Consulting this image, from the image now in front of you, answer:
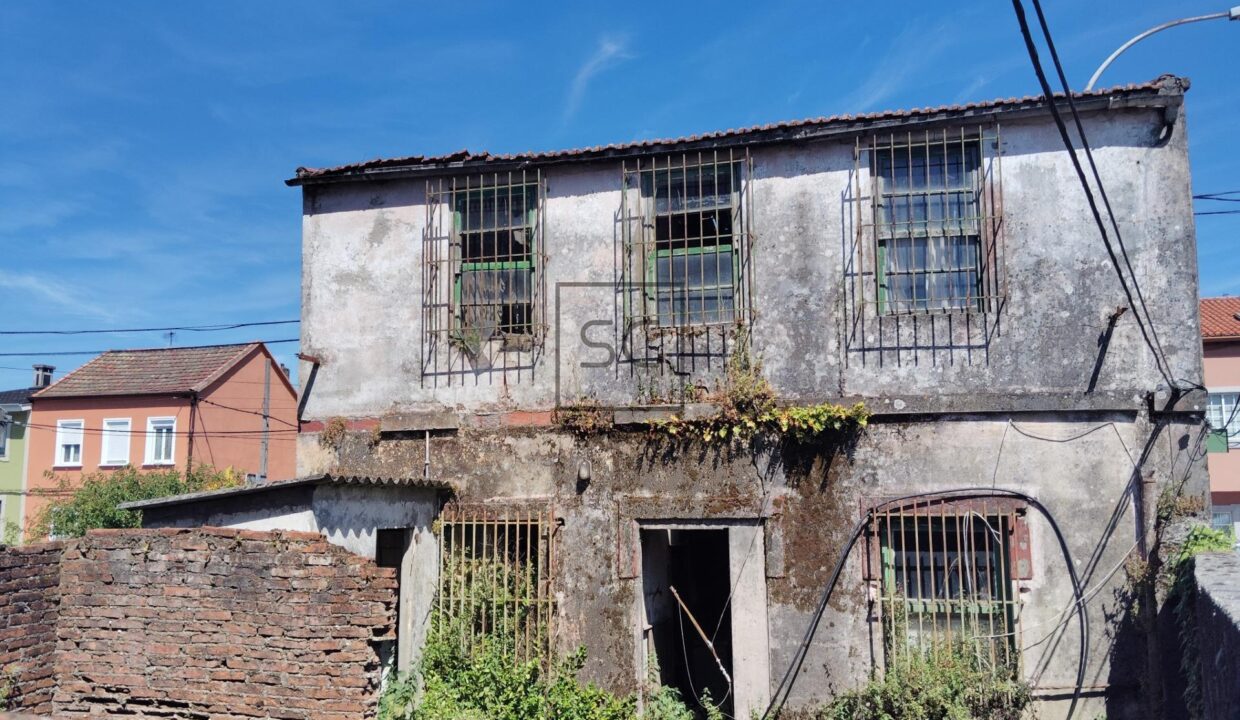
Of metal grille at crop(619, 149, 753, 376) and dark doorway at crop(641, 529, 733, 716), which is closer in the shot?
metal grille at crop(619, 149, 753, 376)

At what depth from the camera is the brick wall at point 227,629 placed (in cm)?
780

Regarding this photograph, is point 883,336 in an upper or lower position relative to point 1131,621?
upper

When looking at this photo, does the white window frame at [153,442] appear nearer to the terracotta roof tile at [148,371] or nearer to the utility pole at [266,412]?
the terracotta roof tile at [148,371]

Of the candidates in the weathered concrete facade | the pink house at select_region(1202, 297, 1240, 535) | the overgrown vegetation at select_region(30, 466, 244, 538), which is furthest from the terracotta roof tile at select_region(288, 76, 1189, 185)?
the pink house at select_region(1202, 297, 1240, 535)

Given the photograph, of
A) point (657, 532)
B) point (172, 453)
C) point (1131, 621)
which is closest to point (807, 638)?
point (657, 532)

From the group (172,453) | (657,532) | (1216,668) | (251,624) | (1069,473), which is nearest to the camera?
(1216,668)

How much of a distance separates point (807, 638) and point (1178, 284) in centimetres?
482

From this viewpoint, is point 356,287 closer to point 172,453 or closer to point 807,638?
point 807,638

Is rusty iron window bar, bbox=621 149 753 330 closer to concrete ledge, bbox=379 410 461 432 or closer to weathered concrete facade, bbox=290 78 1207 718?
weathered concrete facade, bbox=290 78 1207 718

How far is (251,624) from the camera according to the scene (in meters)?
7.86

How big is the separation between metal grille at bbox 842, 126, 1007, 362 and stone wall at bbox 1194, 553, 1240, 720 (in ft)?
9.69

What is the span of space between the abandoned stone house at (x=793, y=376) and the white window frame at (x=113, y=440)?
23.8 m

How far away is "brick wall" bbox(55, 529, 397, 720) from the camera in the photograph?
25.6ft

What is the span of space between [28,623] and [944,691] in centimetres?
827
